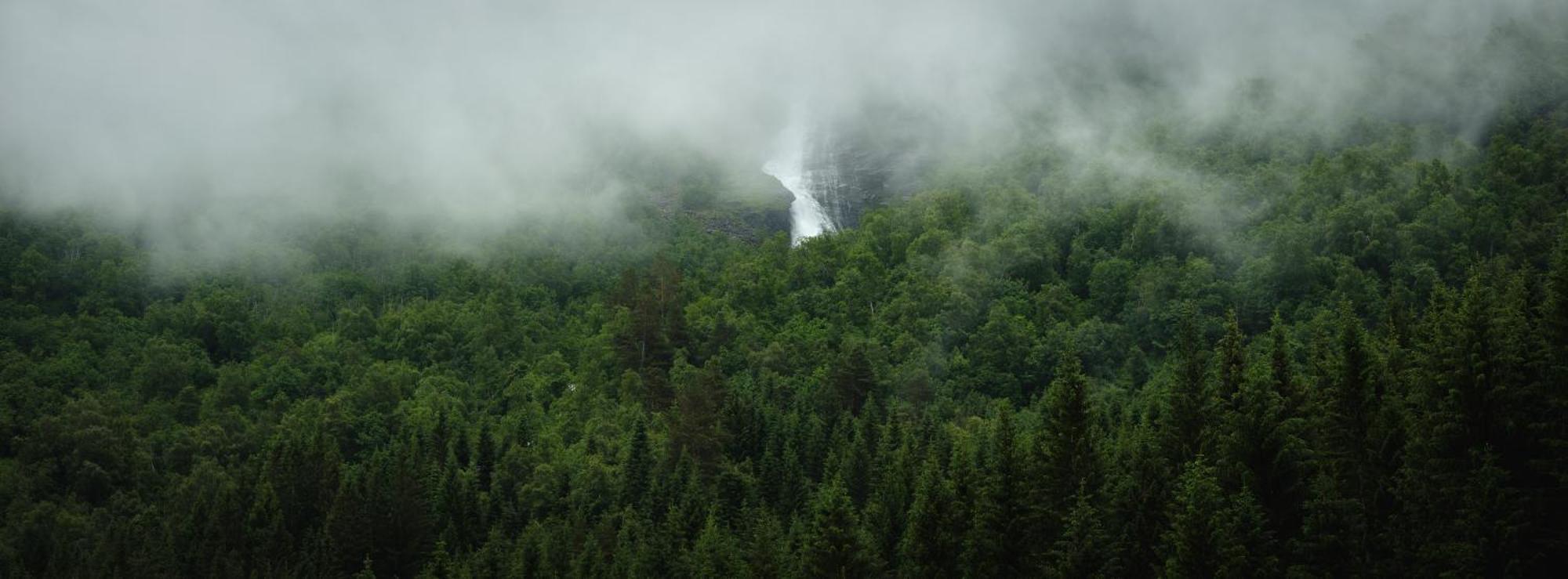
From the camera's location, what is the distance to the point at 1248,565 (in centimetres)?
4884

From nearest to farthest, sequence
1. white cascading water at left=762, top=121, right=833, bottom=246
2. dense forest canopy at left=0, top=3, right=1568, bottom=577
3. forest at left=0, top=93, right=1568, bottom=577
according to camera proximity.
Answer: forest at left=0, top=93, right=1568, bottom=577, dense forest canopy at left=0, top=3, right=1568, bottom=577, white cascading water at left=762, top=121, right=833, bottom=246

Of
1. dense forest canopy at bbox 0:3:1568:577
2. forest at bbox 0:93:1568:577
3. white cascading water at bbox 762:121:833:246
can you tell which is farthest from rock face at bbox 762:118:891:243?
forest at bbox 0:93:1568:577

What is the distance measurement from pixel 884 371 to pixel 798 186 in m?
78.2

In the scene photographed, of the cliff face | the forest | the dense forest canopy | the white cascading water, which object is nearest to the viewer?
the forest

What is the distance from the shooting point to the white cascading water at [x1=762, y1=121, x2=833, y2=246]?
160 m

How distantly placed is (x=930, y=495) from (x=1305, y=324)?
4321 cm

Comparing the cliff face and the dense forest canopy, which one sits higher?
the cliff face

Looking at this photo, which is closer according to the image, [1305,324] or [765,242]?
[1305,324]

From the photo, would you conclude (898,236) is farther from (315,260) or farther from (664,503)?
(315,260)

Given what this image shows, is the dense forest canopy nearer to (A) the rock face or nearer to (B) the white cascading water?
(B) the white cascading water

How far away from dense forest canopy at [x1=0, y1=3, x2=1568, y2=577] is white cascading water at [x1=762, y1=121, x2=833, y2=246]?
427 cm

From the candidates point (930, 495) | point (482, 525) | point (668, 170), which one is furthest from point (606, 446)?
point (668, 170)

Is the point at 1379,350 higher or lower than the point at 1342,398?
higher

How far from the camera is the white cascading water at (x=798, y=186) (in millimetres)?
160500
